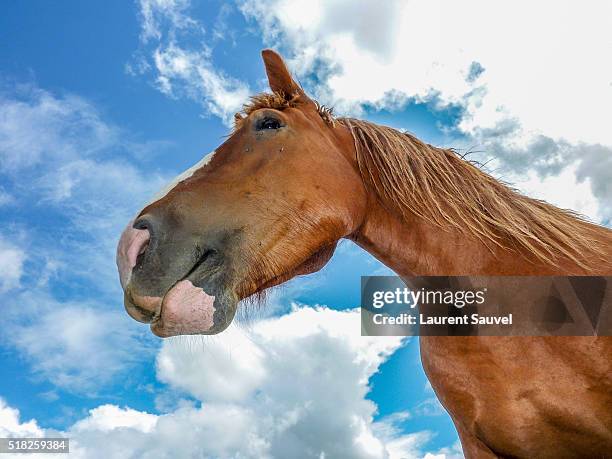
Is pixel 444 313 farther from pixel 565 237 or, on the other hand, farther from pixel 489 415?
pixel 565 237

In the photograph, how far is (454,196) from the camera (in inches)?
137

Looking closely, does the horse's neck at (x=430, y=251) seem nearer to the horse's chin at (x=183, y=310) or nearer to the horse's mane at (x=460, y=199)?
the horse's mane at (x=460, y=199)

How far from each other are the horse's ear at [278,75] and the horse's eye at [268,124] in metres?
0.38

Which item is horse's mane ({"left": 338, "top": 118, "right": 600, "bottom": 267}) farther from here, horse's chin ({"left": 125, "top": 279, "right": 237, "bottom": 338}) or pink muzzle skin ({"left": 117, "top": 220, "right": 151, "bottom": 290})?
pink muzzle skin ({"left": 117, "top": 220, "right": 151, "bottom": 290})

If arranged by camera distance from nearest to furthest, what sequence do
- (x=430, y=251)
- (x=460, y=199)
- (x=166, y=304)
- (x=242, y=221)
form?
(x=166, y=304) → (x=242, y=221) → (x=430, y=251) → (x=460, y=199)

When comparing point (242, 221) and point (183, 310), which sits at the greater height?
point (242, 221)

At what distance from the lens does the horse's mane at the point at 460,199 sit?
3.34m

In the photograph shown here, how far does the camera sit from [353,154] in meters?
3.59

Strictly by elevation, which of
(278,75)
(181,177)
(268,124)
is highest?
(278,75)

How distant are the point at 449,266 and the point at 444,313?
0.97ft

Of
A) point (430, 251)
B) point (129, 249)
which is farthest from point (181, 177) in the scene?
point (430, 251)

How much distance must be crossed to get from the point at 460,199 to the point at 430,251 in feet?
1.38

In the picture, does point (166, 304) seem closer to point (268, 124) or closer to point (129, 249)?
point (129, 249)

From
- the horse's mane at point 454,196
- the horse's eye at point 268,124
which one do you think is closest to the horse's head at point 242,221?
the horse's eye at point 268,124
